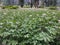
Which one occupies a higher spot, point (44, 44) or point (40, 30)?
point (40, 30)

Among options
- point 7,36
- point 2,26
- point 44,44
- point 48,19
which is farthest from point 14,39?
point 48,19

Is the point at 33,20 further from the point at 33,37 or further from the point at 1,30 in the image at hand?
the point at 1,30

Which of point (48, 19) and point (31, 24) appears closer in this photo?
point (31, 24)

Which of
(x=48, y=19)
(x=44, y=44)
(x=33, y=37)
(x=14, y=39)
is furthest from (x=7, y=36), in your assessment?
(x=48, y=19)

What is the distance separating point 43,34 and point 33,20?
482 mm

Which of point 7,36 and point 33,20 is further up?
point 33,20

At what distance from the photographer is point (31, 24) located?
3619mm

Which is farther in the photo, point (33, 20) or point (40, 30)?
point (33, 20)

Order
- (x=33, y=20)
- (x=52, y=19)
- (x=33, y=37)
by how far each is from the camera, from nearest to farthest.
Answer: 1. (x=33, y=37)
2. (x=33, y=20)
3. (x=52, y=19)

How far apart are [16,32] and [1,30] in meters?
0.34

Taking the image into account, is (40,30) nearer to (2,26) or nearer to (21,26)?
(21,26)

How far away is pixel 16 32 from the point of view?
3.46 metres

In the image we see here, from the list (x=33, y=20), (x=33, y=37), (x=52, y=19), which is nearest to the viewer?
(x=33, y=37)

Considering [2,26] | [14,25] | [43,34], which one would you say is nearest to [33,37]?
[43,34]
